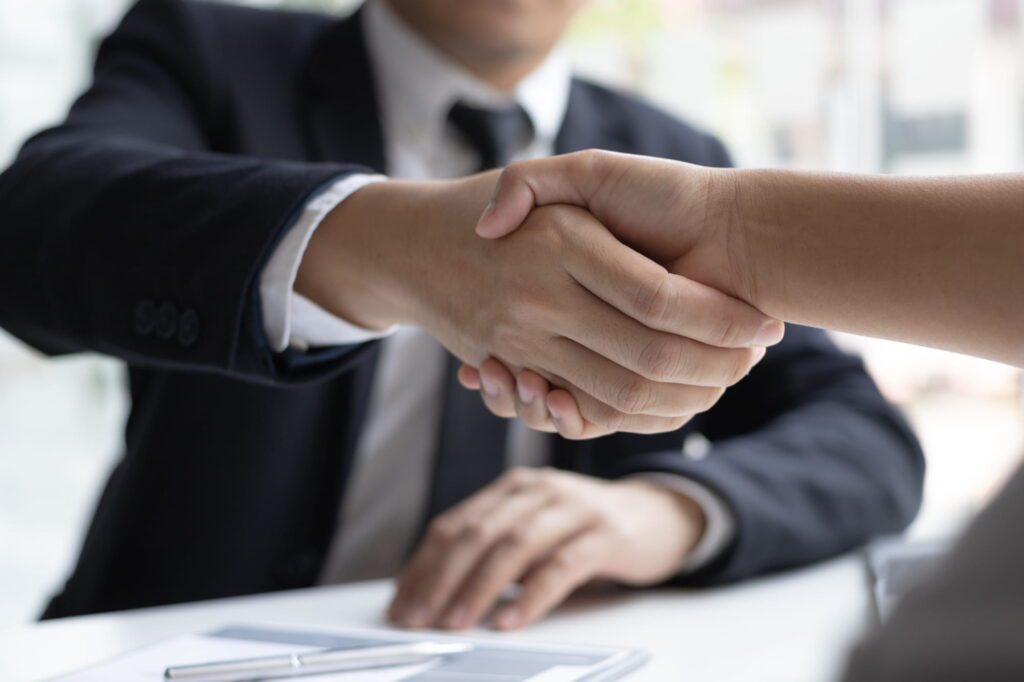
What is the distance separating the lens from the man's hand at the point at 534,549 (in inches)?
31.7

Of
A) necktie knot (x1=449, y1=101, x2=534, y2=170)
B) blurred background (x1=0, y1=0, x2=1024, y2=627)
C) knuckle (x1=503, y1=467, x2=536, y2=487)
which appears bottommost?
blurred background (x1=0, y1=0, x2=1024, y2=627)

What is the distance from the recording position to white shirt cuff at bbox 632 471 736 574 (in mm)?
923

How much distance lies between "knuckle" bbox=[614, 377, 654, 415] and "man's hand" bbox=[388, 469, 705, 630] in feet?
0.58

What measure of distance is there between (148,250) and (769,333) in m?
0.44

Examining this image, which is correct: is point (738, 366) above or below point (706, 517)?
above

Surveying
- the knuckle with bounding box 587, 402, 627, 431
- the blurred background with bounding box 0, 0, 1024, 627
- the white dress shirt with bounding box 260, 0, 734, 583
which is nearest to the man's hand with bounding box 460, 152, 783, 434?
the knuckle with bounding box 587, 402, 627, 431

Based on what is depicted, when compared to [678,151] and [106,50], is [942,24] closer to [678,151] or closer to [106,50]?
[678,151]

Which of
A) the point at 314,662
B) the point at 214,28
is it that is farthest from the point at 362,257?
the point at 214,28

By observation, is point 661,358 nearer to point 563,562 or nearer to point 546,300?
point 546,300

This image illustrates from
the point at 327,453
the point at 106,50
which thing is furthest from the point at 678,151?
the point at 106,50

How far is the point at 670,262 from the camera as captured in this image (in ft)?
2.37

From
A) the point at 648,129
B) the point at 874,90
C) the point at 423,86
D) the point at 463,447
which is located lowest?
the point at 874,90

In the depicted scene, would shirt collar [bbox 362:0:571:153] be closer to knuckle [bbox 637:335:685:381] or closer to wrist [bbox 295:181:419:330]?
wrist [bbox 295:181:419:330]

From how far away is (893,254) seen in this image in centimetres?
62
